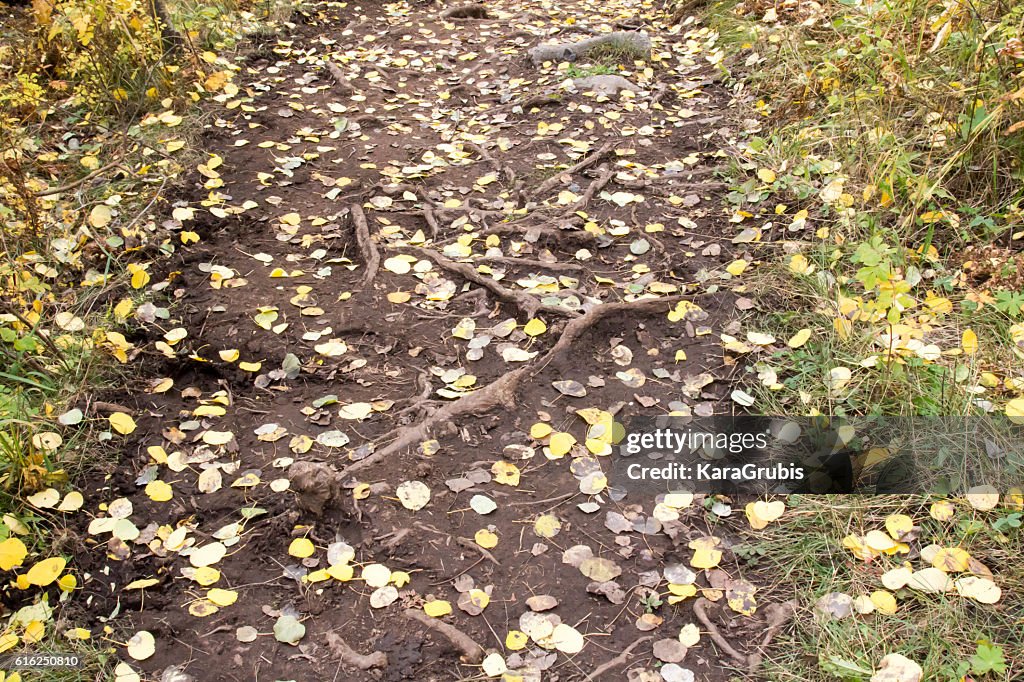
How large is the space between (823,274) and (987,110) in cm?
97

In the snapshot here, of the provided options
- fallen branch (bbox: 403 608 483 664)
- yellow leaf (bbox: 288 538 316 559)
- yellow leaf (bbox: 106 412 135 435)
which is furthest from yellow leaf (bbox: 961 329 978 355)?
yellow leaf (bbox: 106 412 135 435)

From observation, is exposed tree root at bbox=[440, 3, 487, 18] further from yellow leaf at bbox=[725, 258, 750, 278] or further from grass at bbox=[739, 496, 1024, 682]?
grass at bbox=[739, 496, 1024, 682]

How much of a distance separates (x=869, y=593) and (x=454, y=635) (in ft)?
3.85

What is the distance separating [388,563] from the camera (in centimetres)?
217

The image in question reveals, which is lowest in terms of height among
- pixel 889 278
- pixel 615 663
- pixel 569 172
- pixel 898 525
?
pixel 615 663

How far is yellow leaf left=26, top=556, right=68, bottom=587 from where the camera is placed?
2031 millimetres

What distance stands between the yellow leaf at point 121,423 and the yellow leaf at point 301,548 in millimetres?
816

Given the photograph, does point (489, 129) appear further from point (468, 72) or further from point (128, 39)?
point (128, 39)

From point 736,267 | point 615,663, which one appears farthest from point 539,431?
point 736,267

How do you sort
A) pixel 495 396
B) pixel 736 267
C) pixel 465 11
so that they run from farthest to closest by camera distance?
pixel 465 11 < pixel 736 267 < pixel 495 396

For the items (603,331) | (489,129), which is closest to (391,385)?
(603,331)

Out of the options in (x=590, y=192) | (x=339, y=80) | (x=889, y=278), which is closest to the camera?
(x=889, y=278)

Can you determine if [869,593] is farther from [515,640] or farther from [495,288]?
[495,288]

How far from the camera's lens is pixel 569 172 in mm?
4043
